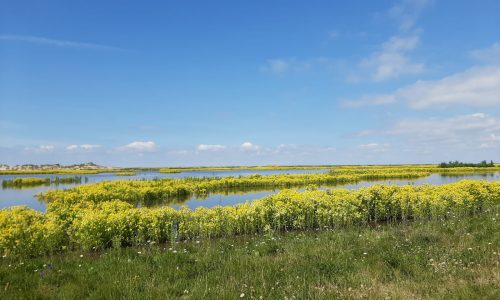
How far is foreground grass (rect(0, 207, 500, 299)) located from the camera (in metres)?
6.88

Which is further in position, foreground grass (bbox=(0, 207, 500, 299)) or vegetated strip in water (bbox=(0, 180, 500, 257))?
vegetated strip in water (bbox=(0, 180, 500, 257))

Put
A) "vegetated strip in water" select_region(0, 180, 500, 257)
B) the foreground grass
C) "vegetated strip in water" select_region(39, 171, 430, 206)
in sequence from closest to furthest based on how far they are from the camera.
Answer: the foreground grass < "vegetated strip in water" select_region(0, 180, 500, 257) < "vegetated strip in water" select_region(39, 171, 430, 206)

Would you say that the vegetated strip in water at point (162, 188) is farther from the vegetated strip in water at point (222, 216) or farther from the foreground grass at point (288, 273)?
the foreground grass at point (288, 273)

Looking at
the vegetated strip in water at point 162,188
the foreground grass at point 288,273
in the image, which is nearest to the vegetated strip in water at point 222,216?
the foreground grass at point 288,273

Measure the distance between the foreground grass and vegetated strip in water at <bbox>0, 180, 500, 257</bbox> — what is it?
90.8 inches

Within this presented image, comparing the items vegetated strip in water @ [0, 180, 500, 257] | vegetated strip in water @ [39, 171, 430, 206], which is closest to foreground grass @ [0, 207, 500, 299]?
vegetated strip in water @ [0, 180, 500, 257]

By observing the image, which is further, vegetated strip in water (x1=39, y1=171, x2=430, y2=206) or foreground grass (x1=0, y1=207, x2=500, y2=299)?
vegetated strip in water (x1=39, y1=171, x2=430, y2=206)

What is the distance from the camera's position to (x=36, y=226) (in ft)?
41.3

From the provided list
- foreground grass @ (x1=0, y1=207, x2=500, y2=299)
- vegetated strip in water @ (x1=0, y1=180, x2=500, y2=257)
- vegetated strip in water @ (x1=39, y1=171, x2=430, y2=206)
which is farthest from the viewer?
vegetated strip in water @ (x1=39, y1=171, x2=430, y2=206)

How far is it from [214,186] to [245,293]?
39.0 m

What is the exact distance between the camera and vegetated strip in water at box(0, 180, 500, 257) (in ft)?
42.7

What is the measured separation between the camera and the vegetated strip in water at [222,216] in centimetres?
1302

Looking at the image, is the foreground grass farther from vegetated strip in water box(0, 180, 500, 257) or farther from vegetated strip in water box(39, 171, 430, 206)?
vegetated strip in water box(39, 171, 430, 206)

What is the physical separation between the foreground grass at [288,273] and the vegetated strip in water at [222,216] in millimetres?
2306
